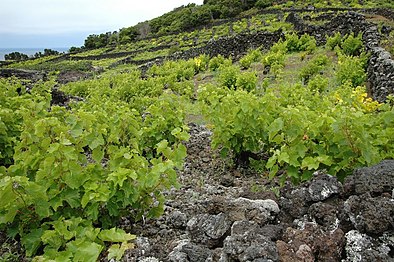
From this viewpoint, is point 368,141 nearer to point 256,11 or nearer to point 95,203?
point 95,203

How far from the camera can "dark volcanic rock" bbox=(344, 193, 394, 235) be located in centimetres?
279

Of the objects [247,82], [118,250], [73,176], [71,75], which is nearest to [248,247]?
[118,250]

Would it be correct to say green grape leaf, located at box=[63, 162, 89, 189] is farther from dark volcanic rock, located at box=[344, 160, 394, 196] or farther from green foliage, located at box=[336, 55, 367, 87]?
green foliage, located at box=[336, 55, 367, 87]

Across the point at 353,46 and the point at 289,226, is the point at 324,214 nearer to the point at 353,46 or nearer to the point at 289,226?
the point at 289,226

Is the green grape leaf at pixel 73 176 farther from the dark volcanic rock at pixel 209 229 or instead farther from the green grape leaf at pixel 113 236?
the dark volcanic rock at pixel 209 229

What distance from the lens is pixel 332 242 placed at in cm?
278

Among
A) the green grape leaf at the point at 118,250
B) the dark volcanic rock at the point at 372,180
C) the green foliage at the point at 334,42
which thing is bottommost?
the green foliage at the point at 334,42

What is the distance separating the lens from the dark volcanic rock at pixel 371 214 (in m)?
2.79

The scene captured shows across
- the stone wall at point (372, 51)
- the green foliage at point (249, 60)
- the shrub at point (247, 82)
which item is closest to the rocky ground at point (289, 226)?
the stone wall at point (372, 51)

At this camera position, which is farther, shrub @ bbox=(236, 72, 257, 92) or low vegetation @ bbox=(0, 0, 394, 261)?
shrub @ bbox=(236, 72, 257, 92)

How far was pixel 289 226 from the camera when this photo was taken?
3.19m

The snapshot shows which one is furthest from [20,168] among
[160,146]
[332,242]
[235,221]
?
[332,242]

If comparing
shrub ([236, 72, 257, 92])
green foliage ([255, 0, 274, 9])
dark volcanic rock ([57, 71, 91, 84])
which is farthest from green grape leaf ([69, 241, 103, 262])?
green foliage ([255, 0, 274, 9])

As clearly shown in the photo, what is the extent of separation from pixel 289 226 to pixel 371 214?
0.62 meters
